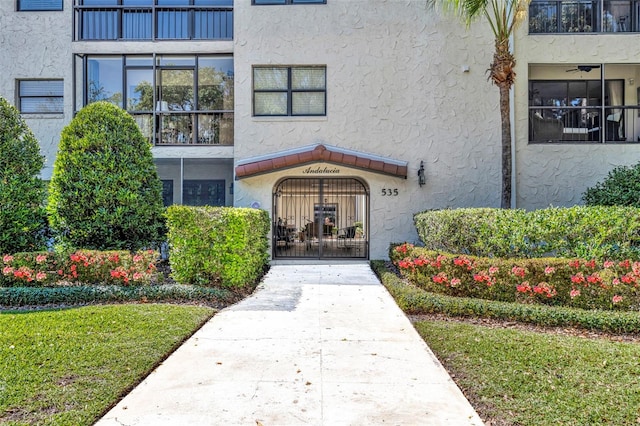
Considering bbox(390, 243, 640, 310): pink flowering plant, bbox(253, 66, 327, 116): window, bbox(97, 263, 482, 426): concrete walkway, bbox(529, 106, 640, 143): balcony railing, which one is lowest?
bbox(97, 263, 482, 426): concrete walkway

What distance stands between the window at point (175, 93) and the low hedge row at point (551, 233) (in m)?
7.85

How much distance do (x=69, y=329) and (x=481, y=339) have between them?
5572mm

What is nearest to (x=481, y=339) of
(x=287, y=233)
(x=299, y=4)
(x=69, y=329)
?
(x=69, y=329)

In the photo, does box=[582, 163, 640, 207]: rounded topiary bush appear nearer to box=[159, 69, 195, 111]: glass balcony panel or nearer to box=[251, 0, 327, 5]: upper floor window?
box=[251, 0, 327, 5]: upper floor window

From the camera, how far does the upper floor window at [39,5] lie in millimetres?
13156

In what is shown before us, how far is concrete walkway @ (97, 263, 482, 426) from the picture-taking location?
3717 millimetres

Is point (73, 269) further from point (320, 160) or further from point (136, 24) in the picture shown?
point (136, 24)

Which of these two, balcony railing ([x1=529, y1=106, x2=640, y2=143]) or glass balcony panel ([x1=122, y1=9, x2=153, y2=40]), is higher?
glass balcony panel ([x1=122, y1=9, x2=153, y2=40])

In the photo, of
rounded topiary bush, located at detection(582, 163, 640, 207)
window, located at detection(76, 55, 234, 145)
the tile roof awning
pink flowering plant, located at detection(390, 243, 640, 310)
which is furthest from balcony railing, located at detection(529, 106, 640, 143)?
window, located at detection(76, 55, 234, 145)

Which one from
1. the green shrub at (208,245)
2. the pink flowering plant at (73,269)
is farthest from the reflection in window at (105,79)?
the green shrub at (208,245)

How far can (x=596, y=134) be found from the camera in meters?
12.6

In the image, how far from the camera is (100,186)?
9.46 meters

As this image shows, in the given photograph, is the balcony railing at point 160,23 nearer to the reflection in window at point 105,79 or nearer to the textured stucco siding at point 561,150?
the reflection in window at point 105,79

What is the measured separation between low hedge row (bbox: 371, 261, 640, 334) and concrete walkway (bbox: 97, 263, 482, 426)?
1.44ft
